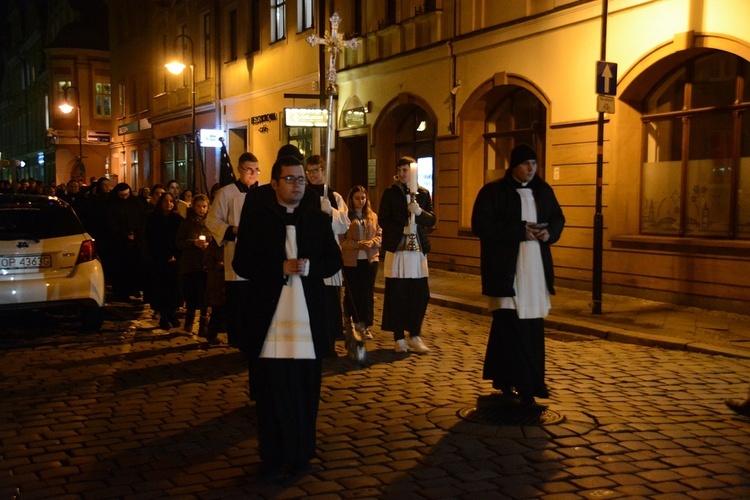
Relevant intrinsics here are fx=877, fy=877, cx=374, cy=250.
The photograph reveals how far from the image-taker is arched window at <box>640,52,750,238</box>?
Result: 1243cm

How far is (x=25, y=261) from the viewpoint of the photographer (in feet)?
33.3

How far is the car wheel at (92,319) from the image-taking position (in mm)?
10953

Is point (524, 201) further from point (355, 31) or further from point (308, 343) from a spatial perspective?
point (355, 31)

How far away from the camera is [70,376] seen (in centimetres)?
829

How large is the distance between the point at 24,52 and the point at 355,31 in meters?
55.4

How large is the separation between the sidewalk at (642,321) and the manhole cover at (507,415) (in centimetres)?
362

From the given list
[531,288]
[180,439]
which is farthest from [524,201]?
[180,439]

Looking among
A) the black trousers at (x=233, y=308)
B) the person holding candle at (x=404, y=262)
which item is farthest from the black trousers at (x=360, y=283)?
the black trousers at (x=233, y=308)

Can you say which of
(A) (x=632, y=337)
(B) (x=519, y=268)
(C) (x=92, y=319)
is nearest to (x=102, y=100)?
(C) (x=92, y=319)

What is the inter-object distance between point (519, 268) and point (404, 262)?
2685 mm

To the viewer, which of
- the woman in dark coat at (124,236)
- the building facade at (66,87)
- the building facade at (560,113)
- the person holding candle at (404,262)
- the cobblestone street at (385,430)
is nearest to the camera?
the cobblestone street at (385,430)

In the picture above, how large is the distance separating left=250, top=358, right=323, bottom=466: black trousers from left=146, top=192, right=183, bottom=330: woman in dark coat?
20.7 ft

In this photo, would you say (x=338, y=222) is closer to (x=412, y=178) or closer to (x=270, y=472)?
(x=412, y=178)

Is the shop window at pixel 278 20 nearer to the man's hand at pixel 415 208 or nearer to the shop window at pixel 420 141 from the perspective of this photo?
the shop window at pixel 420 141
